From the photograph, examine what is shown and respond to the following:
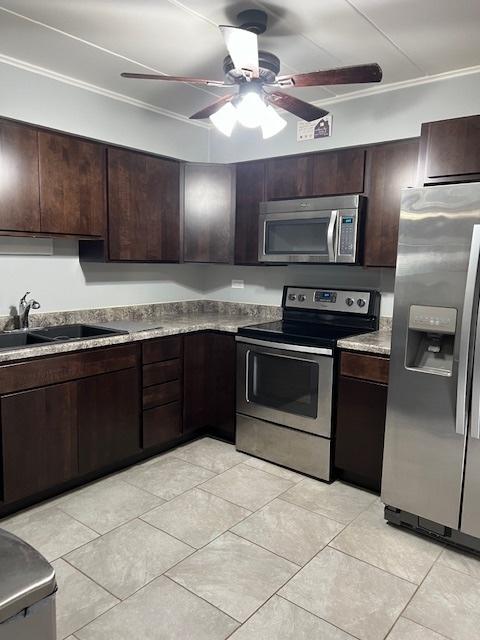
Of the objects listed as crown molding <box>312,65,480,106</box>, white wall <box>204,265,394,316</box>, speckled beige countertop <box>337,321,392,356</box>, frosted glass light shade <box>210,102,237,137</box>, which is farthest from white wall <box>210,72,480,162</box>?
speckled beige countertop <box>337,321,392,356</box>

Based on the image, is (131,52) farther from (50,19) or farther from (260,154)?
(260,154)

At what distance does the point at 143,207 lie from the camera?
10.8ft

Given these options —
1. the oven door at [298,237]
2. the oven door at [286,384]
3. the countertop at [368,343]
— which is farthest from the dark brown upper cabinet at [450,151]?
the oven door at [286,384]

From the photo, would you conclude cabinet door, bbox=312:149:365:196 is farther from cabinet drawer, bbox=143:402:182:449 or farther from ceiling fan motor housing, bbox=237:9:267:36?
cabinet drawer, bbox=143:402:182:449

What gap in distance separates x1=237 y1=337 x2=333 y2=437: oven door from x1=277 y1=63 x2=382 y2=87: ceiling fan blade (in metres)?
1.43

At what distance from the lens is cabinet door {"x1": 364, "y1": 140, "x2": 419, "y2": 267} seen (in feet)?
9.11

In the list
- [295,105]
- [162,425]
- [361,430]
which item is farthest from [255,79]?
[162,425]

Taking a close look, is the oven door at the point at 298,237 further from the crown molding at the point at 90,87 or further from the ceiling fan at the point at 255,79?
the crown molding at the point at 90,87

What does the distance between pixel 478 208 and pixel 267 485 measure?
1912mm

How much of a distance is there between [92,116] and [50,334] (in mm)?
1450

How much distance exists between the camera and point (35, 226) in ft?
8.82

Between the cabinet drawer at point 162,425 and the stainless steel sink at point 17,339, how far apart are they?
81 cm

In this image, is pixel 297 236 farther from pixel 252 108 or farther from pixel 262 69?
pixel 262 69

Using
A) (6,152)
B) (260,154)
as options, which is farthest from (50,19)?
(260,154)
